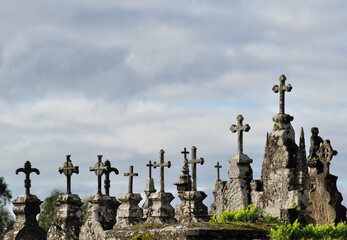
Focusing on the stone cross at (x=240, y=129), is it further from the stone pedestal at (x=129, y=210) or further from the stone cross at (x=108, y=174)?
the stone cross at (x=108, y=174)

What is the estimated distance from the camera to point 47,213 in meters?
49.8

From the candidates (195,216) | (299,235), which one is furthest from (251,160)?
(299,235)

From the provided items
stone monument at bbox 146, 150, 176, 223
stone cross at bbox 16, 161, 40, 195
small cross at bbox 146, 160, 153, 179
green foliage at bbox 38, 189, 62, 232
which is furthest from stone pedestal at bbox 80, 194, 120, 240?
green foliage at bbox 38, 189, 62, 232

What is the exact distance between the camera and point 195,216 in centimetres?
1944

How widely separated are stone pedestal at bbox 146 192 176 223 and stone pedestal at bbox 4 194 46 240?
4.39 m

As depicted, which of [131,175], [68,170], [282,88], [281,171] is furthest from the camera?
[68,170]

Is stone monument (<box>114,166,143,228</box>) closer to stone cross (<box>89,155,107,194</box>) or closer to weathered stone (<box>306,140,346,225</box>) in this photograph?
stone cross (<box>89,155,107,194</box>)

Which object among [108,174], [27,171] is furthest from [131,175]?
[27,171]

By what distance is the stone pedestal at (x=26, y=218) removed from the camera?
22.5 m

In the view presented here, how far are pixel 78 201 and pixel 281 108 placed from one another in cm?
845

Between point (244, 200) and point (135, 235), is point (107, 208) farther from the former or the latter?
point (135, 235)

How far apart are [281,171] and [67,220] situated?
8436 mm

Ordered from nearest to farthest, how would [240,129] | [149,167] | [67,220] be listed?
[240,129]
[67,220]
[149,167]

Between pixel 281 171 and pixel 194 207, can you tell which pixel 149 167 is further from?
pixel 281 171
